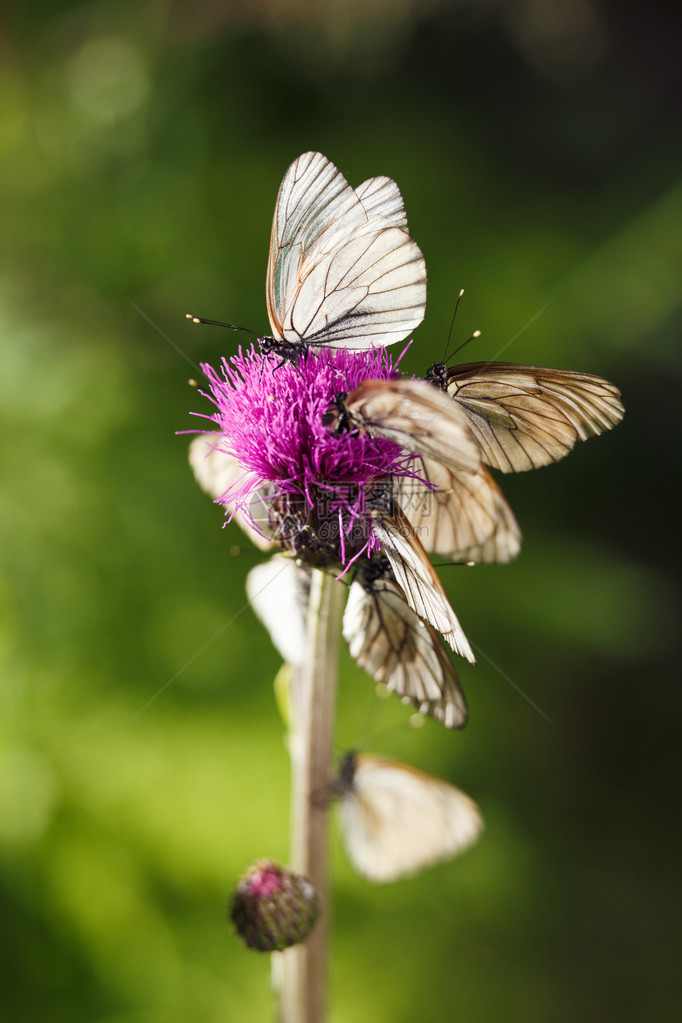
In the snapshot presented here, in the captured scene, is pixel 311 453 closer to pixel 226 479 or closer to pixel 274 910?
pixel 226 479

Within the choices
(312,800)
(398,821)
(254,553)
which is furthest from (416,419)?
(254,553)

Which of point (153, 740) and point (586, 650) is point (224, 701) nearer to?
point (153, 740)

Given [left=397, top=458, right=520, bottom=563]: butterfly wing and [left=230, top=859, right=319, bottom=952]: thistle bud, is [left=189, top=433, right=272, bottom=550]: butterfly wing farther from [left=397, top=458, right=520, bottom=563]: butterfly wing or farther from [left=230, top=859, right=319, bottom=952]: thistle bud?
[left=230, top=859, right=319, bottom=952]: thistle bud

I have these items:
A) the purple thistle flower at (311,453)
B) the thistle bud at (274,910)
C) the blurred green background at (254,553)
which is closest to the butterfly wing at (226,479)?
the purple thistle flower at (311,453)

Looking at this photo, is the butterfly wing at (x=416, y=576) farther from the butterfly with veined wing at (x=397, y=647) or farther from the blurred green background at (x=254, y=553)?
the blurred green background at (x=254, y=553)

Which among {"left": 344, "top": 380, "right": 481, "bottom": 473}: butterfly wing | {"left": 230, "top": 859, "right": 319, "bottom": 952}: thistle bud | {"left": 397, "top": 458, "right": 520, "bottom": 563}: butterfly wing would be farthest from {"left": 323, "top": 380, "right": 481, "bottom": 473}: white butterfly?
{"left": 230, "top": 859, "right": 319, "bottom": 952}: thistle bud
